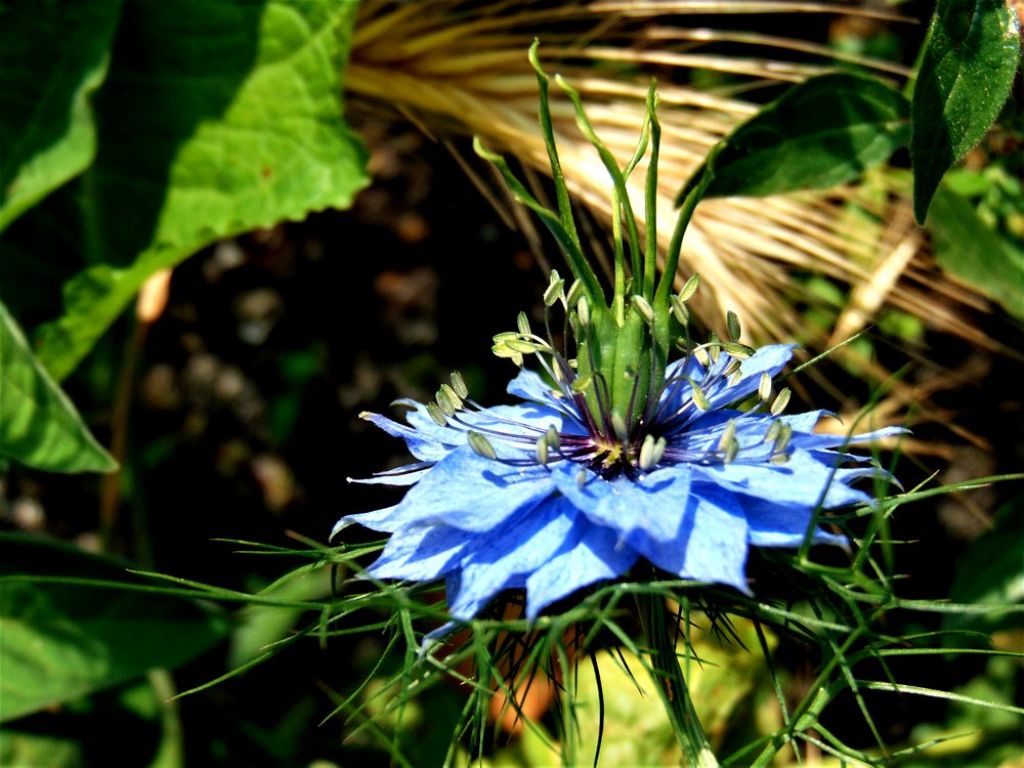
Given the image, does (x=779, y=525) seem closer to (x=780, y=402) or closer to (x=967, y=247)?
(x=780, y=402)

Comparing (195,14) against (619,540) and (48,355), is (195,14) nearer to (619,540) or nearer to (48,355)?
(48,355)

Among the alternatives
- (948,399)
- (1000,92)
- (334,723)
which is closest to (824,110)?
(1000,92)

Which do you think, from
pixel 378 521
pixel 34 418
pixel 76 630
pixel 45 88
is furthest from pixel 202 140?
pixel 378 521

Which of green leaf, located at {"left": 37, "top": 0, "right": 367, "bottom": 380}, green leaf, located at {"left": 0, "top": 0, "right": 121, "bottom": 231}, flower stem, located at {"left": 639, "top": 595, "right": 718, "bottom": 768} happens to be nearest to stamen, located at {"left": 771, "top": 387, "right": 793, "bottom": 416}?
flower stem, located at {"left": 639, "top": 595, "right": 718, "bottom": 768}

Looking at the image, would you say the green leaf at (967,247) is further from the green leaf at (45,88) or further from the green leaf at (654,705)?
the green leaf at (45,88)

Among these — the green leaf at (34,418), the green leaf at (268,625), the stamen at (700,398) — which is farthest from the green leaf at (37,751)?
the stamen at (700,398)
